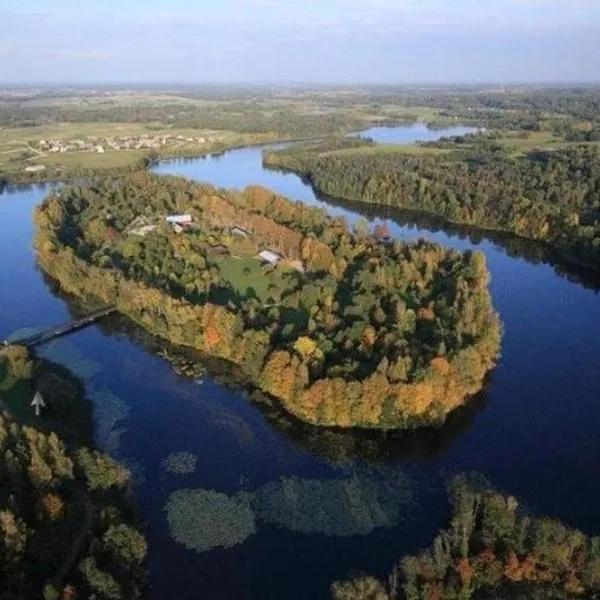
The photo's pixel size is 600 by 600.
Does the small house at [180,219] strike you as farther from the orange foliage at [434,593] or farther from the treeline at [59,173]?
the orange foliage at [434,593]

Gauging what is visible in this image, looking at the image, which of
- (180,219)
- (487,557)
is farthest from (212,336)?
(180,219)

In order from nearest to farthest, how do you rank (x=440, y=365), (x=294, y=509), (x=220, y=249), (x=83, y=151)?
(x=294, y=509), (x=440, y=365), (x=220, y=249), (x=83, y=151)

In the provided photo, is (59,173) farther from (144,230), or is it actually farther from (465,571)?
(465,571)

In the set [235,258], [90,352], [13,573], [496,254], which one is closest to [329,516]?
[13,573]

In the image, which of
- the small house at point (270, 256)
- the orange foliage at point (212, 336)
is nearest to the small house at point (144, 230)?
the small house at point (270, 256)

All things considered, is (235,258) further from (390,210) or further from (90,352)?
(390,210)
